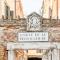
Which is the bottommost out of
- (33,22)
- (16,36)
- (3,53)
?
(3,53)

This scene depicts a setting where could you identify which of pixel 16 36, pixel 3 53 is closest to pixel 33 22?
pixel 16 36

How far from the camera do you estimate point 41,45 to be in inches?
259

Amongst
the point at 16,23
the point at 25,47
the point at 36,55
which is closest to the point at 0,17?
the point at 16,23

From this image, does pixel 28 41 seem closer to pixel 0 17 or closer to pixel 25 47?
pixel 25 47

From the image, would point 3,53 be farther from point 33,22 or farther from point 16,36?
point 33,22

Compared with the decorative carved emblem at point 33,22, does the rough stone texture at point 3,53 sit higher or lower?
lower

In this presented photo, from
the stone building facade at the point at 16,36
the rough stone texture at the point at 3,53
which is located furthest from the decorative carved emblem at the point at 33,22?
the rough stone texture at the point at 3,53

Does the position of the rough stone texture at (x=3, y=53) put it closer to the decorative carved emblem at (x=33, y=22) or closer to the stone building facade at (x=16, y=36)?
the stone building facade at (x=16, y=36)

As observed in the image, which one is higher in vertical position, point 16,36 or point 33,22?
→ point 33,22

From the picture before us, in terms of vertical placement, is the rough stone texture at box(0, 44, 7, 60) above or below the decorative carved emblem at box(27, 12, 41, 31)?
below

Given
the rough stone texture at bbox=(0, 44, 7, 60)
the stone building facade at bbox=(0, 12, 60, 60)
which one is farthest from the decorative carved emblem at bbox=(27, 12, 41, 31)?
the rough stone texture at bbox=(0, 44, 7, 60)

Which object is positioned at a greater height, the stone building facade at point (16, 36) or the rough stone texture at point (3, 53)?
the stone building facade at point (16, 36)

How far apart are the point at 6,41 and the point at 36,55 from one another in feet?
7.54

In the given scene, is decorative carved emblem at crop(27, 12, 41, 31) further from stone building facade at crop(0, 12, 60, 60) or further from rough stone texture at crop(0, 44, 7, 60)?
rough stone texture at crop(0, 44, 7, 60)
